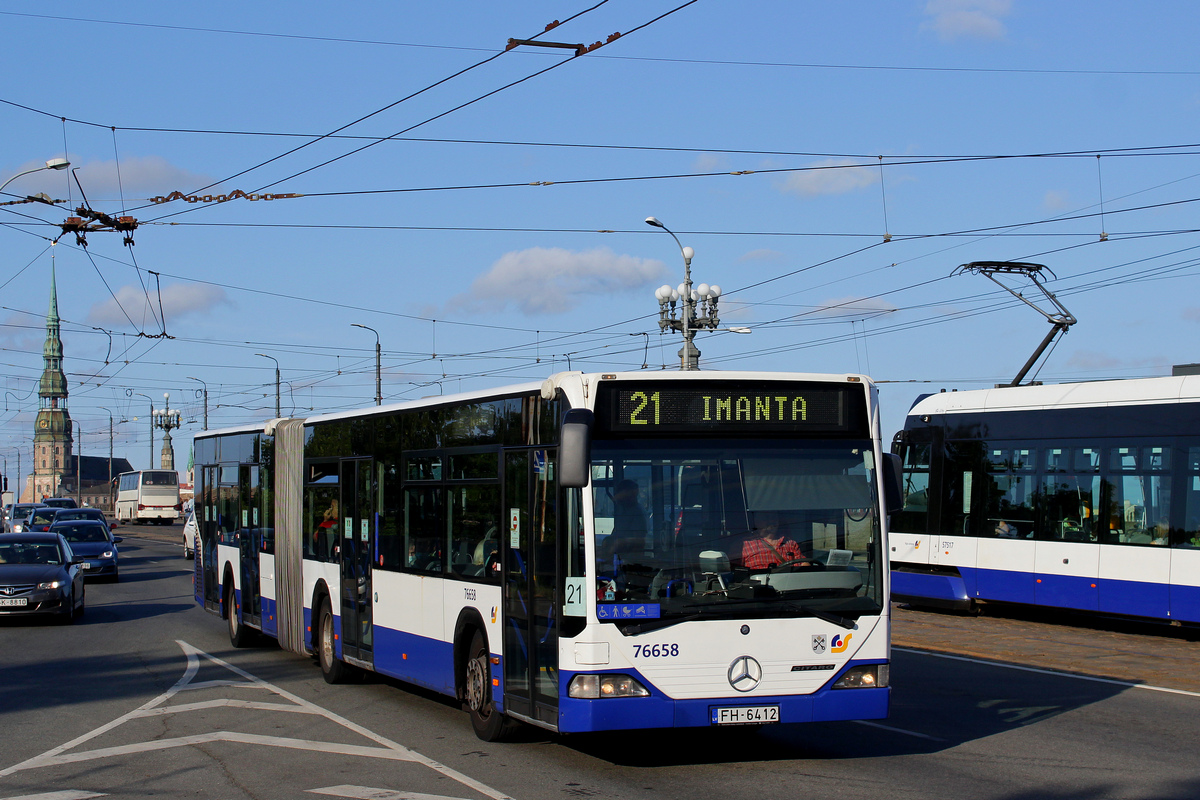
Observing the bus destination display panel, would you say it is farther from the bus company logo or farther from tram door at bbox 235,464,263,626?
tram door at bbox 235,464,263,626

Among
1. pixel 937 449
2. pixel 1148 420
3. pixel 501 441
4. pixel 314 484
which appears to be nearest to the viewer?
pixel 501 441

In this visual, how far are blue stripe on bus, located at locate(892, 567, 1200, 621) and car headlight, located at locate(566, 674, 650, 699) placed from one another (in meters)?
11.0

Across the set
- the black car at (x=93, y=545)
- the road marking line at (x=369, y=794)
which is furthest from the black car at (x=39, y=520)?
the road marking line at (x=369, y=794)

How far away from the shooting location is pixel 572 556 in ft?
28.0

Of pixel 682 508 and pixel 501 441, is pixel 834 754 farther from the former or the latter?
pixel 501 441

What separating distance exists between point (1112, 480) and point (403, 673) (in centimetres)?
1105

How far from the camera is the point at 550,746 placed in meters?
9.85

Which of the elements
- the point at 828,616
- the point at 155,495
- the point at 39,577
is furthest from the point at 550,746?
the point at 155,495

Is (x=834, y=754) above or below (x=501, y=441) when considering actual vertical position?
below

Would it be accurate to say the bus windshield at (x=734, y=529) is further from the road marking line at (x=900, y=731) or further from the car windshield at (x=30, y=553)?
the car windshield at (x=30, y=553)

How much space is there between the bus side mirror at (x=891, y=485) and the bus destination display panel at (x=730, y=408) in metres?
0.36

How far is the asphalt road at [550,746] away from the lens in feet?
27.2

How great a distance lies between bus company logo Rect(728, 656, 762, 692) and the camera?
855 centimetres

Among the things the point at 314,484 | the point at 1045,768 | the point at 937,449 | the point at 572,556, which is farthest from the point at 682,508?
the point at 937,449
